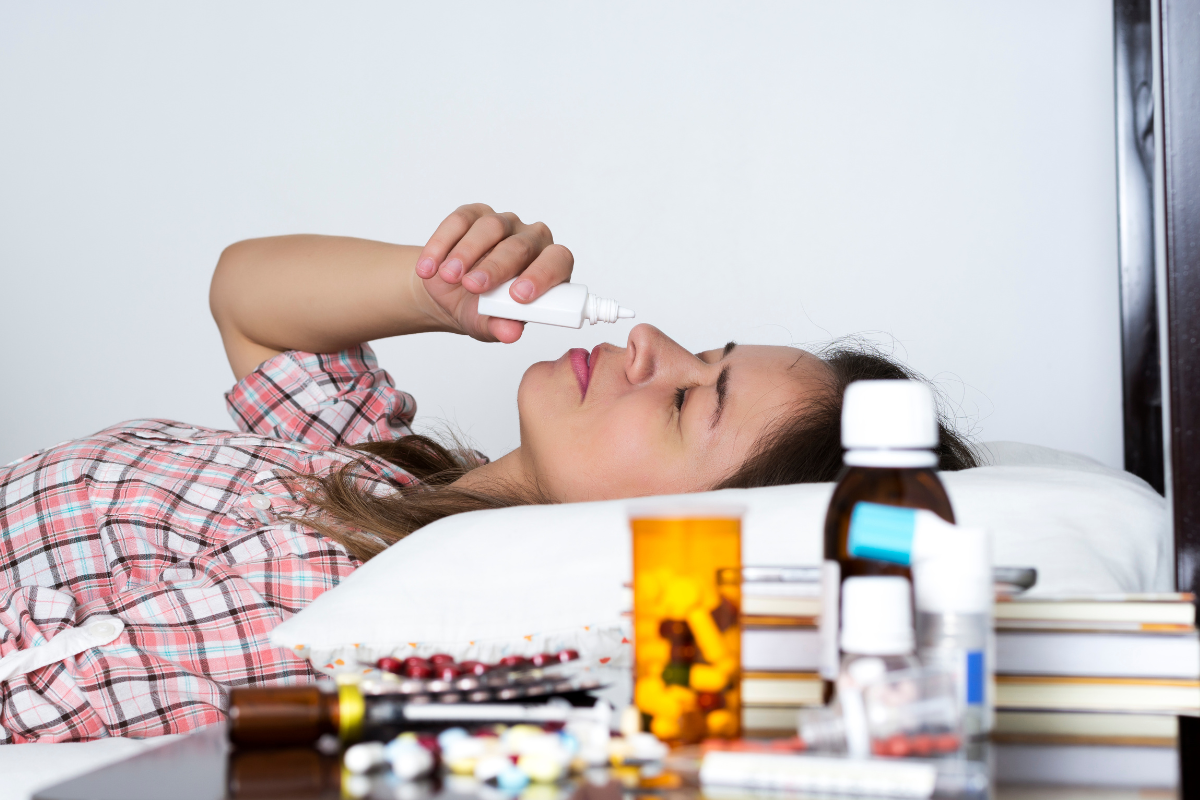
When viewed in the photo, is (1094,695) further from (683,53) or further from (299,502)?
(683,53)

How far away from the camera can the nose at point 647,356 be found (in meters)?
1.12

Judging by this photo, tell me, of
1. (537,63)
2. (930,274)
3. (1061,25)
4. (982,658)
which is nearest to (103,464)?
(982,658)

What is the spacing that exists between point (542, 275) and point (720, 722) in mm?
749

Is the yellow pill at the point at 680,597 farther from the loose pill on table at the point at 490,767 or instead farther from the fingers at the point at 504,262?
the fingers at the point at 504,262

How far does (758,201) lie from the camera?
72.4 inches

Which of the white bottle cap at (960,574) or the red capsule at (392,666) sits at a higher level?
the white bottle cap at (960,574)

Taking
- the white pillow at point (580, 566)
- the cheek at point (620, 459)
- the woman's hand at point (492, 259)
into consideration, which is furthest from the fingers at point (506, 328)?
the white pillow at point (580, 566)

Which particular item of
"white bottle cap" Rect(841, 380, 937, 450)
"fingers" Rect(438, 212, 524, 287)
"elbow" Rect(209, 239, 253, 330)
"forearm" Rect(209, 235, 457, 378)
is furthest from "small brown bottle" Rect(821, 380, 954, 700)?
"elbow" Rect(209, 239, 253, 330)

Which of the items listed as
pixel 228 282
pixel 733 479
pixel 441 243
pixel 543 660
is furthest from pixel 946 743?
pixel 228 282

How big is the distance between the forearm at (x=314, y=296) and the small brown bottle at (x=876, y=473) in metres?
0.97

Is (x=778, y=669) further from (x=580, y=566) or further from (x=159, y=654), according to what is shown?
(x=159, y=654)

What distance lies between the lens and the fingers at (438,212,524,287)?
1104 mm

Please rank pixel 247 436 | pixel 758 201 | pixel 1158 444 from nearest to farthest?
pixel 247 436 < pixel 1158 444 < pixel 758 201

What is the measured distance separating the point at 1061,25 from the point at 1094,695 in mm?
1556
